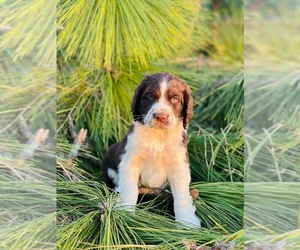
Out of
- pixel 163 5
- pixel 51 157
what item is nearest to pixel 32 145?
pixel 51 157

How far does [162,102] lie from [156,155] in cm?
19

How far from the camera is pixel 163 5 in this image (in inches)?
87.2

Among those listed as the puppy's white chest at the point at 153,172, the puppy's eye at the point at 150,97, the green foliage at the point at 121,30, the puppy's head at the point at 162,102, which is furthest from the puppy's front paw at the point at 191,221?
the green foliage at the point at 121,30

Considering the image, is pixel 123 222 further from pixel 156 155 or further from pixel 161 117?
pixel 161 117

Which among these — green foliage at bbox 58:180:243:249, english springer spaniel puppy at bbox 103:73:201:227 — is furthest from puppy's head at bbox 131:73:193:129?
green foliage at bbox 58:180:243:249

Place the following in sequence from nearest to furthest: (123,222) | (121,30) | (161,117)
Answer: (161,117)
(123,222)
(121,30)

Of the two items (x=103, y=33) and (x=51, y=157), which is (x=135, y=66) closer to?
(x=103, y=33)

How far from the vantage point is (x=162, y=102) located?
6.66 ft

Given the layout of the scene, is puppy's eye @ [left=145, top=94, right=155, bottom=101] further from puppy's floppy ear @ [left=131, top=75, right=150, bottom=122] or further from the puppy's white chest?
the puppy's white chest

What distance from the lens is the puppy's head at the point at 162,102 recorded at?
2.02 m

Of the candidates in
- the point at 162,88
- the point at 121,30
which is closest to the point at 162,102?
the point at 162,88

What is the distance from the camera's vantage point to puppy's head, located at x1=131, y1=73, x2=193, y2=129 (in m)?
2.02

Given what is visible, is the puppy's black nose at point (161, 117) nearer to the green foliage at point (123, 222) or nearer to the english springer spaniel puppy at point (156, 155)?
the english springer spaniel puppy at point (156, 155)

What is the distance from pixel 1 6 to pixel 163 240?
0.88 m
